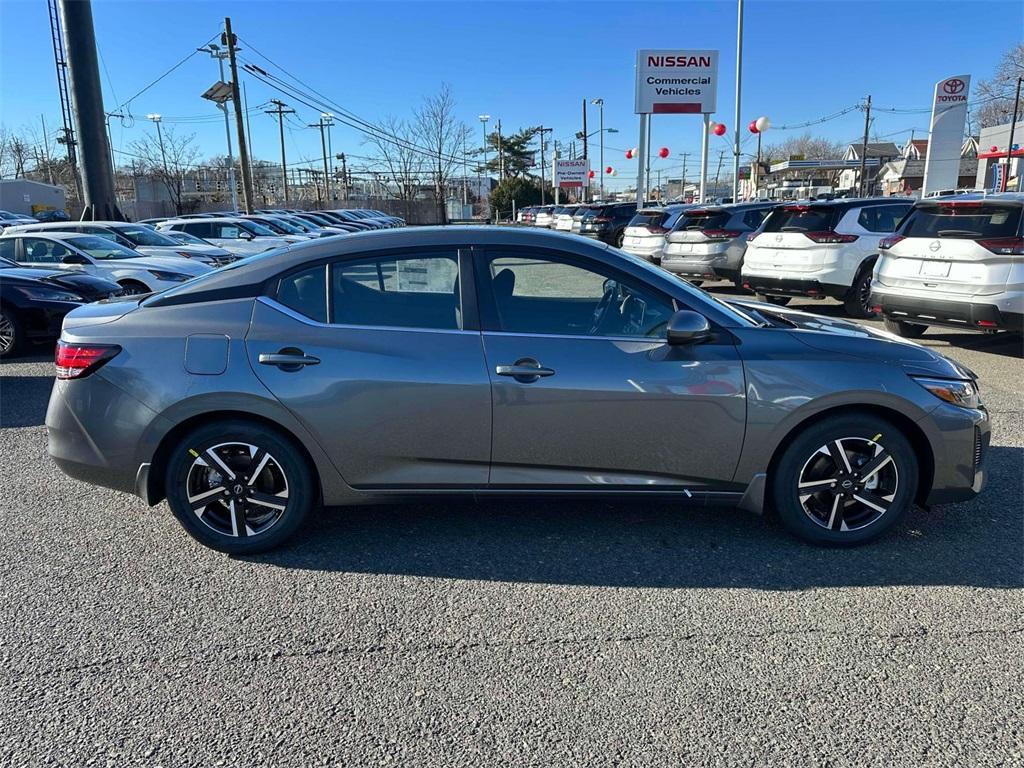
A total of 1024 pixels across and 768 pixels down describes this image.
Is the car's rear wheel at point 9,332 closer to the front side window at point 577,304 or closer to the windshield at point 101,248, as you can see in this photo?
the windshield at point 101,248

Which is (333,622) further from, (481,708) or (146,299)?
(146,299)

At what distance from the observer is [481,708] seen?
2.48 m

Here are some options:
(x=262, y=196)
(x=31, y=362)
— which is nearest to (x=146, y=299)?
(x=31, y=362)

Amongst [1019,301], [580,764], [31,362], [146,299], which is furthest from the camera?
[31,362]

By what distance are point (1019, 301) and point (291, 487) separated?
22.9 feet

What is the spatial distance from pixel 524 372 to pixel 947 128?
24514 mm

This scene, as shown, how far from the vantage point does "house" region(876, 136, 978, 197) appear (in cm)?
6450

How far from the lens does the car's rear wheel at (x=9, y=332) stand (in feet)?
27.2

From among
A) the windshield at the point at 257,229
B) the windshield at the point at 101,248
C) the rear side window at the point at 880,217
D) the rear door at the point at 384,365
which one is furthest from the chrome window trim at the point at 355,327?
the windshield at the point at 257,229

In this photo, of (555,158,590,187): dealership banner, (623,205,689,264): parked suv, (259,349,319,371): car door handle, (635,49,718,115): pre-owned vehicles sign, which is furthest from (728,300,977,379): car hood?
(555,158,590,187): dealership banner

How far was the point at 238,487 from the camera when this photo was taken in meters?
3.48

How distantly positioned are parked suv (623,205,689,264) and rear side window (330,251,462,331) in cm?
1292

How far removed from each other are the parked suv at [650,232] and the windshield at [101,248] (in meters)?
10.3

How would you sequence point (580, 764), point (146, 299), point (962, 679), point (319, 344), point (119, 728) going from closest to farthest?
1. point (580, 764)
2. point (119, 728)
3. point (962, 679)
4. point (319, 344)
5. point (146, 299)
